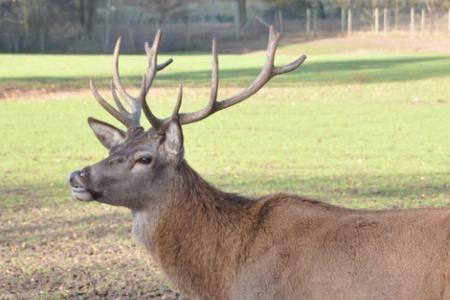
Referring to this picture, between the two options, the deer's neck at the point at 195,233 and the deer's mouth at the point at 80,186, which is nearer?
the deer's neck at the point at 195,233

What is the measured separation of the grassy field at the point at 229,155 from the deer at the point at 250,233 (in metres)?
2.35

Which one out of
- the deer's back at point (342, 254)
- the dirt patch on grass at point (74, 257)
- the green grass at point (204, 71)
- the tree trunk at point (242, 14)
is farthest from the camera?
the tree trunk at point (242, 14)

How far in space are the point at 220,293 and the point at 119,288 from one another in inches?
118

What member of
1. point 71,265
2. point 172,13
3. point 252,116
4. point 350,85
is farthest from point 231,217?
point 172,13

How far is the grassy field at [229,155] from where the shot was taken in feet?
36.5

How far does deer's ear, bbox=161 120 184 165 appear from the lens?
7.47 meters

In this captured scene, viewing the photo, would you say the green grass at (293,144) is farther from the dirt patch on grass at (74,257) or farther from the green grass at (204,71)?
the green grass at (204,71)

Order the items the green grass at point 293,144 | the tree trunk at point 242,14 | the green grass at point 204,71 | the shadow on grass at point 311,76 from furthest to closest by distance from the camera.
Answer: the tree trunk at point 242,14 → the green grass at point 204,71 → the shadow on grass at point 311,76 → the green grass at point 293,144

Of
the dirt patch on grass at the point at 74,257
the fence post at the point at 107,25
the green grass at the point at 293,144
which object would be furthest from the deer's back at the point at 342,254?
the fence post at the point at 107,25

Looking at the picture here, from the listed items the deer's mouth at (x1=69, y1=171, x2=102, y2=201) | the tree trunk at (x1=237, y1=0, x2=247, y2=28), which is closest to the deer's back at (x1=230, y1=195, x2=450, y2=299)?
the deer's mouth at (x1=69, y1=171, x2=102, y2=201)

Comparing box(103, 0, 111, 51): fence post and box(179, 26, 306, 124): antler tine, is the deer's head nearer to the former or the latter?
box(179, 26, 306, 124): antler tine

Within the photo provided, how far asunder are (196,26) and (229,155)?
7098cm

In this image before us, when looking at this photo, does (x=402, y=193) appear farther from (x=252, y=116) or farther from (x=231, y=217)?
(x=252, y=116)

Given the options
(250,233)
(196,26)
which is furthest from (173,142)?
(196,26)
